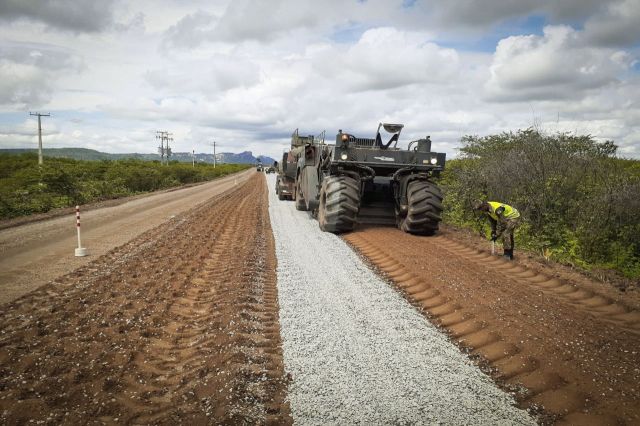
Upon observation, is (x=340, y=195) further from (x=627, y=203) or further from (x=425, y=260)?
(x=627, y=203)

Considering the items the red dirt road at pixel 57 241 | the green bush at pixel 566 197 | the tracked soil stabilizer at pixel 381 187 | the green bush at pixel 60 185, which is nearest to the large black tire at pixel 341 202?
the tracked soil stabilizer at pixel 381 187

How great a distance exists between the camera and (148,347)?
443cm

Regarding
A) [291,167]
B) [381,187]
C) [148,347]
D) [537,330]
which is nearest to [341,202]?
[381,187]

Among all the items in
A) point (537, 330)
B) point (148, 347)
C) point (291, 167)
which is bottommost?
point (148, 347)

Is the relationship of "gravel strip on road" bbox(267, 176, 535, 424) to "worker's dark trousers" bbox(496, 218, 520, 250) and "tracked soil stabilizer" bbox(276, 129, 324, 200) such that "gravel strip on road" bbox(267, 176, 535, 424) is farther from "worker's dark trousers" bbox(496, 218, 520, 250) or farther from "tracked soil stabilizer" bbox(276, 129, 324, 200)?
"tracked soil stabilizer" bbox(276, 129, 324, 200)

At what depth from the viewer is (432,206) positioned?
401 inches

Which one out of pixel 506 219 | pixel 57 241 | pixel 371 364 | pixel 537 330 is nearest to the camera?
pixel 371 364

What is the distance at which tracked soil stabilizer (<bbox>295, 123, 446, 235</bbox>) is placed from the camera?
33.5ft

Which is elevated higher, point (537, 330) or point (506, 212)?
point (506, 212)

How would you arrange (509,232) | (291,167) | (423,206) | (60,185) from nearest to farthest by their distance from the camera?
(509,232)
(423,206)
(291,167)
(60,185)

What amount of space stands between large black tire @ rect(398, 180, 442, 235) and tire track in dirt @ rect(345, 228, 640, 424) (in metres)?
2.39

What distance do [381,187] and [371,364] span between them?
762cm

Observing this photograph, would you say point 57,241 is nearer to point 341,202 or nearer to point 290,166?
point 341,202

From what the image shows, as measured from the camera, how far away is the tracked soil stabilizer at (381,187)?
402 inches
